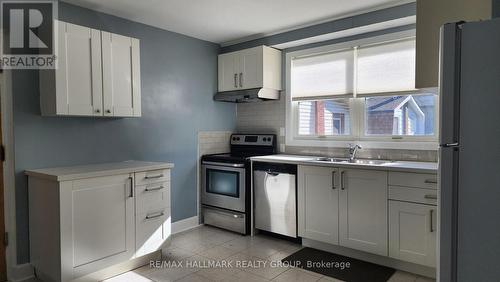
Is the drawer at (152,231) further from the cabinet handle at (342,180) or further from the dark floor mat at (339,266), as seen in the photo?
the cabinet handle at (342,180)

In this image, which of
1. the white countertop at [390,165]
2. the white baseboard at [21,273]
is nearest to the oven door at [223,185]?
the white countertop at [390,165]

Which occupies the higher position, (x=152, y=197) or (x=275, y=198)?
(x=152, y=197)

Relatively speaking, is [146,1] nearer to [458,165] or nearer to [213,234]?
[213,234]

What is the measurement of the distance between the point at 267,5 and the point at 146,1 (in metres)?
1.13

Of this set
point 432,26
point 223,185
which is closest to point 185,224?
point 223,185

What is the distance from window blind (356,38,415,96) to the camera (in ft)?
11.2

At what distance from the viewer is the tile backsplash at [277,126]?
358 cm

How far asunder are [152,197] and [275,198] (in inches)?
53.4

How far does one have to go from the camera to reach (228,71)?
4516mm

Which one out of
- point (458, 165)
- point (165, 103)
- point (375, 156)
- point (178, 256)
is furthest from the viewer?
point (165, 103)

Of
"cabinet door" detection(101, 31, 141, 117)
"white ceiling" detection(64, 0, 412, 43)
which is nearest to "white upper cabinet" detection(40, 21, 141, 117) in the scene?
"cabinet door" detection(101, 31, 141, 117)

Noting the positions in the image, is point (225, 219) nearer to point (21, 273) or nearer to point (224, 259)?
point (224, 259)

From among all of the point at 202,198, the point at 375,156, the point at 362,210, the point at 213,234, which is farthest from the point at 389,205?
the point at 202,198

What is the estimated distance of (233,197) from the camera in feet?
13.4
